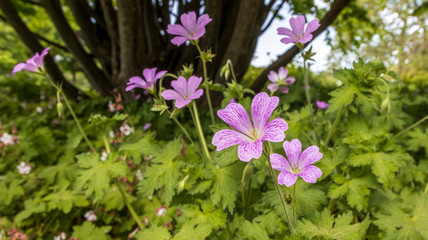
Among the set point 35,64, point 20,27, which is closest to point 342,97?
point 35,64

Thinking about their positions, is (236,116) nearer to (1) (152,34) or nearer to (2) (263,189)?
(2) (263,189)

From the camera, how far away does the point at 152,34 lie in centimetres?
305

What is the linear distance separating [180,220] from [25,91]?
5.80 meters

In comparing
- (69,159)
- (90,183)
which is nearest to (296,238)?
(90,183)

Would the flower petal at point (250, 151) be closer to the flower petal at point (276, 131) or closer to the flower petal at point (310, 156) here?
the flower petal at point (276, 131)

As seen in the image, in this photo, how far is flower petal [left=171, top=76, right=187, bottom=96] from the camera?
1137mm

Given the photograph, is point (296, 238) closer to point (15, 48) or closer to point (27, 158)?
point (27, 158)

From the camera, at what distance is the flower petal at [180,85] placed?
3.73 feet

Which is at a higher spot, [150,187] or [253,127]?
[253,127]

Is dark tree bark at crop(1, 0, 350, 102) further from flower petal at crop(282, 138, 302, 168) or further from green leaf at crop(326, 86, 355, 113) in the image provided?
flower petal at crop(282, 138, 302, 168)

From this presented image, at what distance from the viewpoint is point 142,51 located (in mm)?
2910

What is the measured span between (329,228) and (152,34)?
278cm

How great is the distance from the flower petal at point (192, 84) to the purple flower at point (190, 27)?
0.20 m

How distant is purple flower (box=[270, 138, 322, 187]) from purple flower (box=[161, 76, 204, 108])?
464 millimetres
